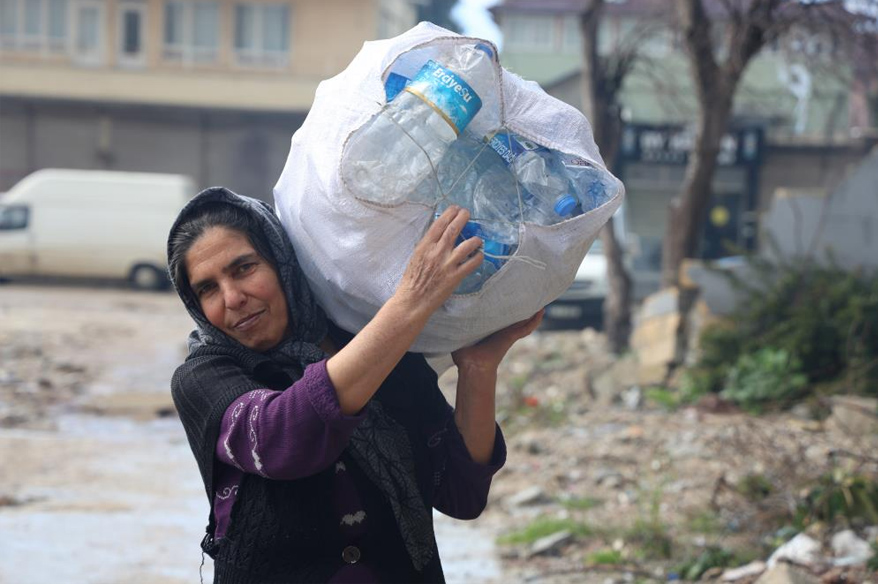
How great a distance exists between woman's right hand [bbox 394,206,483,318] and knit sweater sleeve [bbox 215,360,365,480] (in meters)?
0.19

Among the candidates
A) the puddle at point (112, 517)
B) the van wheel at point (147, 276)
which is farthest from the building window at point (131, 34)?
the puddle at point (112, 517)

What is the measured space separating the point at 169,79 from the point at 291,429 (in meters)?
25.9

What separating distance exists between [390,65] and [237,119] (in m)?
25.3

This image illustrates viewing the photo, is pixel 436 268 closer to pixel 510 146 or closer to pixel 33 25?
pixel 510 146

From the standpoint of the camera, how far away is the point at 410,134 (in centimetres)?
194

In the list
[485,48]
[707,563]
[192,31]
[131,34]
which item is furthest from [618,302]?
[131,34]

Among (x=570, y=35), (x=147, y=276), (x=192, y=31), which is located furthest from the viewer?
(x=570, y=35)

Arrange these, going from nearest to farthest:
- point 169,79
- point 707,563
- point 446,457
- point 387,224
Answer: point 387,224 < point 446,457 < point 707,563 < point 169,79

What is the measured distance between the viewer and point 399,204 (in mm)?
1937

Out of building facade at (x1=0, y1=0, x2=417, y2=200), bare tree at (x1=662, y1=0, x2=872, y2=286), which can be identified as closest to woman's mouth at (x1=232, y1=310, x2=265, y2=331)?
bare tree at (x1=662, y1=0, x2=872, y2=286)

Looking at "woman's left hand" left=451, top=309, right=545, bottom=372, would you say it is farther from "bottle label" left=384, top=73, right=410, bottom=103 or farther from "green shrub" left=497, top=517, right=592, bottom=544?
"green shrub" left=497, top=517, right=592, bottom=544

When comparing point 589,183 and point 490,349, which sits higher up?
point 589,183

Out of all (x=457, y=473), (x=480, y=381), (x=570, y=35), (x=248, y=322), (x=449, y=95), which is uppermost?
(x=449, y=95)

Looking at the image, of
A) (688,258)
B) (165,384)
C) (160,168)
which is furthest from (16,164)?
(688,258)
